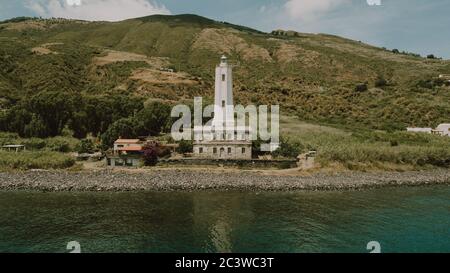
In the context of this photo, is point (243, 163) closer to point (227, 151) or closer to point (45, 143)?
point (227, 151)

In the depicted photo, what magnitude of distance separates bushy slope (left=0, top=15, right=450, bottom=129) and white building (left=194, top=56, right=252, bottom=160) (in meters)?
30.0

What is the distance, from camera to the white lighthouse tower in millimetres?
41062

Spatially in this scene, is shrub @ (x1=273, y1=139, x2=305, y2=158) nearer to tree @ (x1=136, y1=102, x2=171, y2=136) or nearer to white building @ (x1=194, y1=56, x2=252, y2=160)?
white building @ (x1=194, y1=56, x2=252, y2=160)

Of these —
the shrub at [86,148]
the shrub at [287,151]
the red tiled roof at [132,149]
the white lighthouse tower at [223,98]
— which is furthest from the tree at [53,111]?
the shrub at [287,151]

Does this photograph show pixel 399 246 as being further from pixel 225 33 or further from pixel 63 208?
pixel 225 33

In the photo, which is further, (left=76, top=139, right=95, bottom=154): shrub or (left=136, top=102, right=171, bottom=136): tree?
(left=136, top=102, right=171, bottom=136): tree

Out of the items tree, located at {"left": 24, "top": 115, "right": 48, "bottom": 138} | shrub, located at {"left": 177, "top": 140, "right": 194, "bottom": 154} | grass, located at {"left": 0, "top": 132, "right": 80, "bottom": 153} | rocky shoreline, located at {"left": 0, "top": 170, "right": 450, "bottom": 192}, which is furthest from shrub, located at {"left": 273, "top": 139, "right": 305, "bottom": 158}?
tree, located at {"left": 24, "top": 115, "right": 48, "bottom": 138}

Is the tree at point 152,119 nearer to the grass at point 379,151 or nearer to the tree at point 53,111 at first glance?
the tree at point 53,111

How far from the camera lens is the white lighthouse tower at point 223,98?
41062 millimetres

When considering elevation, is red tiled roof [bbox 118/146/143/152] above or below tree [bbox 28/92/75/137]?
below

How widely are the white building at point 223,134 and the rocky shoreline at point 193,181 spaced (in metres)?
3.64

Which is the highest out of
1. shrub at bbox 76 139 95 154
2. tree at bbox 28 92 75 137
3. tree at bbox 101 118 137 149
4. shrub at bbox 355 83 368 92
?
shrub at bbox 355 83 368 92

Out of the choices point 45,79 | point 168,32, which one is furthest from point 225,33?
point 45,79

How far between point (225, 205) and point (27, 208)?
41.5ft
